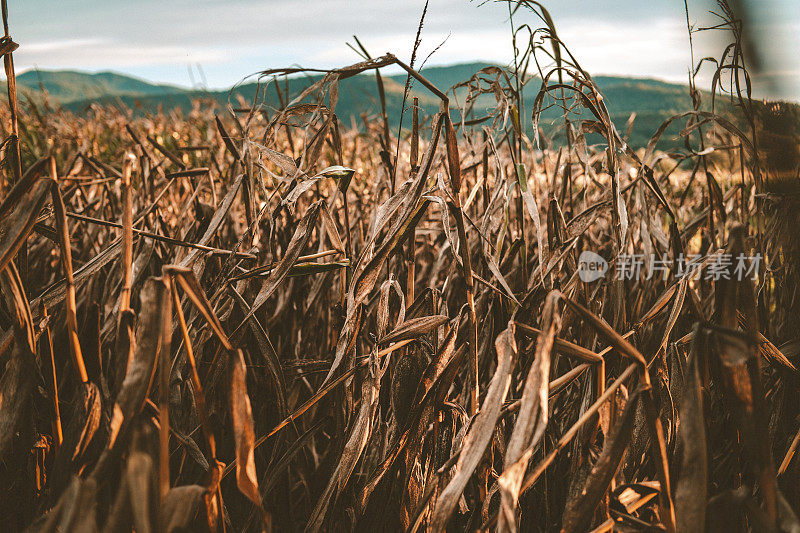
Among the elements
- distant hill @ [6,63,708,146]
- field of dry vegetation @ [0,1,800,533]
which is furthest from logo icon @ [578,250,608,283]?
distant hill @ [6,63,708,146]

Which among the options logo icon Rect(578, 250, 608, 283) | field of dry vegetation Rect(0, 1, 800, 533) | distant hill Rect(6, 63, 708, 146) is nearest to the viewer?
field of dry vegetation Rect(0, 1, 800, 533)

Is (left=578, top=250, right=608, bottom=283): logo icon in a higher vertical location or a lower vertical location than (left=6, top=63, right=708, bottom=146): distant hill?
lower

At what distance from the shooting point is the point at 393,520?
2.56 feet

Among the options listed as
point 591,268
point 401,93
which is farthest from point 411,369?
point 401,93

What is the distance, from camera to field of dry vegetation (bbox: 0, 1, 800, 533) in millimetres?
486

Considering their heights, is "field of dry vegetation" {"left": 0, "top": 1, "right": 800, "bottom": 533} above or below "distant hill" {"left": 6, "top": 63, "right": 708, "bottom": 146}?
below

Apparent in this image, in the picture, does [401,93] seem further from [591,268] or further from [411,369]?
[411,369]

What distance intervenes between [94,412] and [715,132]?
1.34 m

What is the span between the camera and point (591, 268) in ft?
2.71

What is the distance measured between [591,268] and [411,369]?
33 cm

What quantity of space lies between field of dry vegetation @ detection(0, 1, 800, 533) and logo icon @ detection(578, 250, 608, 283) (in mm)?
16

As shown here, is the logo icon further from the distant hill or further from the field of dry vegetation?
the distant hill

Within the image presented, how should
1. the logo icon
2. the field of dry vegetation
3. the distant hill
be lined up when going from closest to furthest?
the field of dry vegetation
the logo icon
the distant hill

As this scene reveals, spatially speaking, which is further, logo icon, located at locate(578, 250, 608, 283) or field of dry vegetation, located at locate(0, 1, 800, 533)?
logo icon, located at locate(578, 250, 608, 283)
